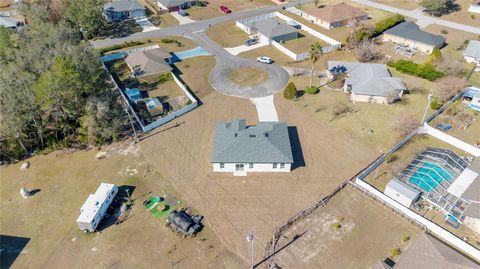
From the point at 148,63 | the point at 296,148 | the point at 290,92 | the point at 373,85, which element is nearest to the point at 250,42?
the point at 148,63

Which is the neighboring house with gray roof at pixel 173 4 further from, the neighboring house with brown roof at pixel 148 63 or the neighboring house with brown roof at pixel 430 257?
the neighboring house with brown roof at pixel 430 257

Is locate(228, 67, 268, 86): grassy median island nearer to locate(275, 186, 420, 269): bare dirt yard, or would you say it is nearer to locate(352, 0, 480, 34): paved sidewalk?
locate(275, 186, 420, 269): bare dirt yard

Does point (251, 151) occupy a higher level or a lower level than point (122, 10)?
lower

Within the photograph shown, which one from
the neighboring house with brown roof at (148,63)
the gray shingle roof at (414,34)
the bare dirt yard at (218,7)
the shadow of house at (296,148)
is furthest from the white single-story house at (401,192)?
the bare dirt yard at (218,7)

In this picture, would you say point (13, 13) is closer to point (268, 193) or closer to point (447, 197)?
point (268, 193)

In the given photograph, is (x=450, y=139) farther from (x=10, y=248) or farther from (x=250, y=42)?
(x=10, y=248)

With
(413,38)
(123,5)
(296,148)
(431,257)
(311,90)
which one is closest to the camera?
(431,257)
